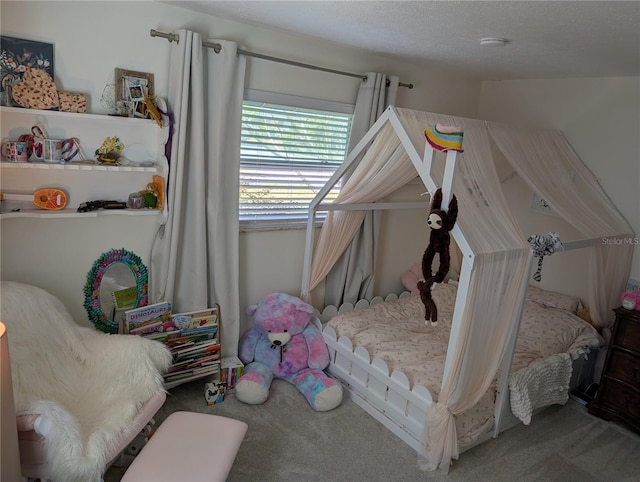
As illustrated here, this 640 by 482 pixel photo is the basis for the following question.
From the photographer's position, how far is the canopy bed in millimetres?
2402

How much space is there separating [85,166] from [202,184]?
683 mm

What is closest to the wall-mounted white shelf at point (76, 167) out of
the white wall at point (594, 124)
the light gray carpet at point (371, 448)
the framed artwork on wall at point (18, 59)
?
the framed artwork on wall at point (18, 59)

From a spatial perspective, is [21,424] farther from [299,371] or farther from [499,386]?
[499,386]

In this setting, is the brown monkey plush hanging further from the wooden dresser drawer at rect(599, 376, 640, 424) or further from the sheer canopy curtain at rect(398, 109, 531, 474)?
the wooden dresser drawer at rect(599, 376, 640, 424)

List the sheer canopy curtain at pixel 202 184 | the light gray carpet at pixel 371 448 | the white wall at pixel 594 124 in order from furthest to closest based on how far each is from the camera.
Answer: the white wall at pixel 594 124 < the sheer canopy curtain at pixel 202 184 < the light gray carpet at pixel 371 448

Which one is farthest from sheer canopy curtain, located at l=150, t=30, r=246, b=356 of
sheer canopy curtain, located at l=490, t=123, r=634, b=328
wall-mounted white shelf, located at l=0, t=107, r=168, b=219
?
sheer canopy curtain, located at l=490, t=123, r=634, b=328

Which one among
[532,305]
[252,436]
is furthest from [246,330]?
[532,305]

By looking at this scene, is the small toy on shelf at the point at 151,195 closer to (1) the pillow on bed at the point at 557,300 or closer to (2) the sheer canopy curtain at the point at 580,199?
(2) the sheer canopy curtain at the point at 580,199

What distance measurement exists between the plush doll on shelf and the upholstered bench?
0.90 m

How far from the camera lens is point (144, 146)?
276cm

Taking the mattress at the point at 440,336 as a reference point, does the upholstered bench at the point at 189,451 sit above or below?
Result: below

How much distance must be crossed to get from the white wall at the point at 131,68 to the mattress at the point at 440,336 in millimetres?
739

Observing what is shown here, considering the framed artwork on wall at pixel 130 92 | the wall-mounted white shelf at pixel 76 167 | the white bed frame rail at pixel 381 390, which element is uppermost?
the framed artwork on wall at pixel 130 92

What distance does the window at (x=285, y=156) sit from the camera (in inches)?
127
